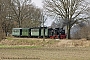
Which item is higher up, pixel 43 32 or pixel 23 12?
pixel 23 12

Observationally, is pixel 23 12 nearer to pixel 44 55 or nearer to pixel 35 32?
pixel 35 32

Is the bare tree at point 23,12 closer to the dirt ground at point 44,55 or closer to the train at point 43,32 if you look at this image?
the train at point 43,32

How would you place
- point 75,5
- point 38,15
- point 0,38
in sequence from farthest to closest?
point 38,15, point 75,5, point 0,38

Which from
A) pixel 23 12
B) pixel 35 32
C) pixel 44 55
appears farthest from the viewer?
pixel 23 12

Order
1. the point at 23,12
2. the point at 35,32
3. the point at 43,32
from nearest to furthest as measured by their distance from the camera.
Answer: the point at 43,32
the point at 35,32
the point at 23,12

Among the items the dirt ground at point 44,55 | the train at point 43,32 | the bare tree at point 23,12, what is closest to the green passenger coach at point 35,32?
the train at point 43,32

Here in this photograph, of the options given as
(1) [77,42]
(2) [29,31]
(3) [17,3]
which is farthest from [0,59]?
(3) [17,3]

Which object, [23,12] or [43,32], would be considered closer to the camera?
[43,32]

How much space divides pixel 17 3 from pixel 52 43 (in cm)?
3670

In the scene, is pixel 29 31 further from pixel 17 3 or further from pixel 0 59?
pixel 0 59

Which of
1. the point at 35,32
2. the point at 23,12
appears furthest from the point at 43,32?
the point at 23,12

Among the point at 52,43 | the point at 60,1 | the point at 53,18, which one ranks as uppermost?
the point at 60,1

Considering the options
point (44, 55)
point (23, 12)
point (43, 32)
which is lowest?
point (44, 55)

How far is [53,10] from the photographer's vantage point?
6712cm
